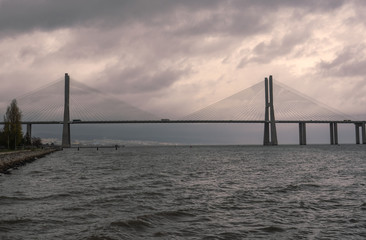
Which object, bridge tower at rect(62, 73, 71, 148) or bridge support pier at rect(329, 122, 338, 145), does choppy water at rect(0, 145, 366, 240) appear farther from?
bridge support pier at rect(329, 122, 338, 145)

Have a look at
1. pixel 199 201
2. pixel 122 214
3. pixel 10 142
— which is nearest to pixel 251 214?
pixel 199 201

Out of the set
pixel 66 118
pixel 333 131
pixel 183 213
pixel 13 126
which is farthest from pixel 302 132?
pixel 183 213

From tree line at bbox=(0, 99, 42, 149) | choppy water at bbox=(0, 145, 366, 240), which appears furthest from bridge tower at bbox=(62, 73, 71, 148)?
choppy water at bbox=(0, 145, 366, 240)

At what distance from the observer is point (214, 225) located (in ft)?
29.2

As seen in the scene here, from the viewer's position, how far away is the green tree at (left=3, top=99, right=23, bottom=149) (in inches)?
2174

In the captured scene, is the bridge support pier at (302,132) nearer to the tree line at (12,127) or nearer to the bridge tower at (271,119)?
the bridge tower at (271,119)

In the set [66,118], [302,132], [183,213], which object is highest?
[66,118]

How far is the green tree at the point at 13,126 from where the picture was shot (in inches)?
2174

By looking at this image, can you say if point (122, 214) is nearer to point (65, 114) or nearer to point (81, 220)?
point (81, 220)

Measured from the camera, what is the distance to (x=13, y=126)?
55.6 m

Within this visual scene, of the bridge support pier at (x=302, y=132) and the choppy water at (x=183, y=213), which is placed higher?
the bridge support pier at (x=302, y=132)

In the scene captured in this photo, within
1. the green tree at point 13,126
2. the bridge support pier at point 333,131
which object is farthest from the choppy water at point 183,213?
the bridge support pier at point 333,131

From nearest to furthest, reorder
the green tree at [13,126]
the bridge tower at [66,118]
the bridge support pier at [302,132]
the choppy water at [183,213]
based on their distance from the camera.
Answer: the choppy water at [183,213], the green tree at [13,126], the bridge tower at [66,118], the bridge support pier at [302,132]

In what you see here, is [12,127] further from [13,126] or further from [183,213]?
[183,213]
